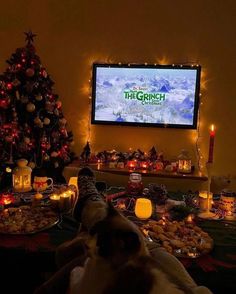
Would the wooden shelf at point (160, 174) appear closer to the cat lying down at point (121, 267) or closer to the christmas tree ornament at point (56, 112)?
the christmas tree ornament at point (56, 112)

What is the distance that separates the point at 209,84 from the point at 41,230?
3.15 metres

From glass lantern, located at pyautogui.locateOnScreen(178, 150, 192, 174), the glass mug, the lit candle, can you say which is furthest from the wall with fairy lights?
the lit candle

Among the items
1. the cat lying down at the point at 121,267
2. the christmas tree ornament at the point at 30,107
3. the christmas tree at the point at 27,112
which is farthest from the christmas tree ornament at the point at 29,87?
the cat lying down at the point at 121,267

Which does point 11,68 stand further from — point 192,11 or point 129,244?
point 129,244

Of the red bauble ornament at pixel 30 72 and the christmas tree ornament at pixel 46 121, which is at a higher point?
the red bauble ornament at pixel 30 72

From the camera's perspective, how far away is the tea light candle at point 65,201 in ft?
5.41

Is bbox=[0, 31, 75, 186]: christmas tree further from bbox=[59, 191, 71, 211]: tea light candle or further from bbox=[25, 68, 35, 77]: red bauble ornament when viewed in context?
bbox=[59, 191, 71, 211]: tea light candle

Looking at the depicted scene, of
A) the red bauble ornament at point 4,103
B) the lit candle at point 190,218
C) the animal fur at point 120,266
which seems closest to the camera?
the animal fur at point 120,266

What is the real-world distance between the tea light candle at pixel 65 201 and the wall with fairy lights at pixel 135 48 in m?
2.63

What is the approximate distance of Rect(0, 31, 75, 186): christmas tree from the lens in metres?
3.52

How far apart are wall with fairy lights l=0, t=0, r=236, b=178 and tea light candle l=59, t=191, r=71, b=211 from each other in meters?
2.63

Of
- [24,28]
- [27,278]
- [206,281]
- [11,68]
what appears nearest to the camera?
[206,281]

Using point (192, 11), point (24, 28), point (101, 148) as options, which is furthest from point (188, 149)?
point (24, 28)

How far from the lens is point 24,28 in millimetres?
4250
